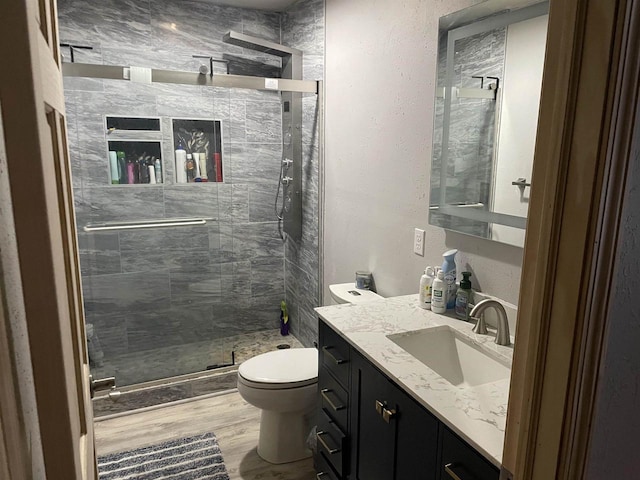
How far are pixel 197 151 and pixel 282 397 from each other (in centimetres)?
179

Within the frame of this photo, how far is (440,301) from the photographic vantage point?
1879 millimetres

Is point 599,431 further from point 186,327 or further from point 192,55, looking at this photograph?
point 192,55

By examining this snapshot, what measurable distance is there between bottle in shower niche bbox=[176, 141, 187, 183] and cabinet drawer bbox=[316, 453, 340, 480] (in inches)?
76.3

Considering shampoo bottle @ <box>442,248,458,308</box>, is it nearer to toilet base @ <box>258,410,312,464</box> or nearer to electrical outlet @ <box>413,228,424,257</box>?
electrical outlet @ <box>413,228,424,257</box>

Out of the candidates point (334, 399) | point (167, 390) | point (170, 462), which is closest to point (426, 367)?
point (334, 399)

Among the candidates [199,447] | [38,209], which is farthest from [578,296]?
[199,447]

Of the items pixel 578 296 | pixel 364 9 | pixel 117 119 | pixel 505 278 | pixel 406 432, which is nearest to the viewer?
pixel 578 296

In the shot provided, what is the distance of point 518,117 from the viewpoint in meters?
1.62

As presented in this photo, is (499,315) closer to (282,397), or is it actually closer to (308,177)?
(282,397)

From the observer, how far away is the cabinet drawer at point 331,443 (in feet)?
6.12

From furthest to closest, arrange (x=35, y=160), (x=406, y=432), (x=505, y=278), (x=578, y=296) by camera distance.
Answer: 1. (x=505, y=278)
2. (x=406, y=432)
3. (x=578, y=296)
4. (x=35, y=160)

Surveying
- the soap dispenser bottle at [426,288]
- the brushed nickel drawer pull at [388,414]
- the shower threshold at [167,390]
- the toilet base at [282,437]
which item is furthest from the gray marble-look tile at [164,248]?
the brushed nickel drawer pull at [388,414]

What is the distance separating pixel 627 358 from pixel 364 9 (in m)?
2.13

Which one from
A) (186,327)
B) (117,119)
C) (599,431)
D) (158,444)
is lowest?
(158,444)
